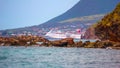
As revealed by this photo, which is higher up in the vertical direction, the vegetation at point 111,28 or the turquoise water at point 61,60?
the vegetation at point 111,28

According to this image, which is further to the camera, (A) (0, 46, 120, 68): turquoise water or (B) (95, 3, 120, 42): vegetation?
(B) (95, 3, 120, 42): vegetation

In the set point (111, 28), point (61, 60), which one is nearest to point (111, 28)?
point (111, 28)

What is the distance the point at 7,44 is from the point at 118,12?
3961 centimetres

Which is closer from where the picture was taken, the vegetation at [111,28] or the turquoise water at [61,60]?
the turquoise water at [61,60]

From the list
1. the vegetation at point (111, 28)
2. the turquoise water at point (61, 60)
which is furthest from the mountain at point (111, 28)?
the turquoise water at point (61, 60)

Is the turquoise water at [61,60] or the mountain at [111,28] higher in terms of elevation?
the mountain at [111,28]

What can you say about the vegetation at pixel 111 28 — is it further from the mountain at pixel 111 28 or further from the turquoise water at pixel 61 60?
the turquoise water at pixel 61 60

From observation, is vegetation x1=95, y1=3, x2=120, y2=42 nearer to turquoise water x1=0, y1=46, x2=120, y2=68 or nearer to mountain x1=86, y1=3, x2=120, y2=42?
mountain x1=86, y1=3, x2=120, y2=42

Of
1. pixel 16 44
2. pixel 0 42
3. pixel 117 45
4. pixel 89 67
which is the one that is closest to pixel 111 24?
pixel 117 45

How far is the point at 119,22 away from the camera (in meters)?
117

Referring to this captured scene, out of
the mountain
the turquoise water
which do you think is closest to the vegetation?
the mountain

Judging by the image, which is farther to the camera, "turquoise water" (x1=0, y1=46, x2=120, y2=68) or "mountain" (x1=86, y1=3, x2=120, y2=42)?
"mountain" (x1=86, y1=3, x2=120, y2=42)

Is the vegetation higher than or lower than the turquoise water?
higher

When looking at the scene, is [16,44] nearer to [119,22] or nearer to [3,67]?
[119,22]
